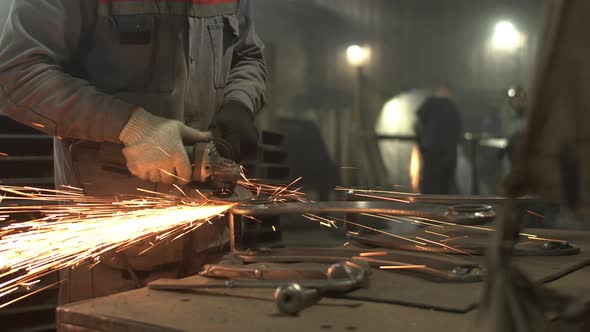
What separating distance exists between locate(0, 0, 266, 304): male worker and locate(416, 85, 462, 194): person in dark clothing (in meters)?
2.99

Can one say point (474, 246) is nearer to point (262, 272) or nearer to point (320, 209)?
point (320, 209)

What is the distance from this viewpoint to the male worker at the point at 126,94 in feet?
6.15

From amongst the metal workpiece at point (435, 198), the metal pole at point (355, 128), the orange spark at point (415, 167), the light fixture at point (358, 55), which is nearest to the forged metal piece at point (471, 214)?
the metal workpiece at point (435, 198)

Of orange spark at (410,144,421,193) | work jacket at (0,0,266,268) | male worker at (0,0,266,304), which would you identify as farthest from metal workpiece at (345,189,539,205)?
orange spark at (410,144,421,193)

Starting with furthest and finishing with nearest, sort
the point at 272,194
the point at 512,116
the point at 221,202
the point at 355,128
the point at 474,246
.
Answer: the point at 355,128, the point at 512,116, the point at 272,194, the point at 221,202, the point at 474,246

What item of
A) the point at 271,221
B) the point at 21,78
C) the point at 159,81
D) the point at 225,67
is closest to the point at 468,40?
the point at 271,221

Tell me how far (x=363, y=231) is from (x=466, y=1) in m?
3.97

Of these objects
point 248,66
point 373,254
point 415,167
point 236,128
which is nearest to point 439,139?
point 415,167

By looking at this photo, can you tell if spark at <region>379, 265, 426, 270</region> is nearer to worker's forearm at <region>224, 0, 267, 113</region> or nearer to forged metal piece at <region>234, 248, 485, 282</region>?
forged metal piece at <region>234, 248, 485, 282</region>

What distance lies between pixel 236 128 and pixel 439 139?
317 cm

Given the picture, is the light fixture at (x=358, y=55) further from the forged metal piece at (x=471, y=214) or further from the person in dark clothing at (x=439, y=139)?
the forged metal piece at (x=471, y=214)

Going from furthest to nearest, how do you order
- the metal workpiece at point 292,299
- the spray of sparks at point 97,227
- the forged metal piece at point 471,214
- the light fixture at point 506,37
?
1. the light fixture at point 506,37
2. the spray of sparks at point 97,227
3. the forged metal piece at point 471,214
4. the metal workpiece at point 292,299

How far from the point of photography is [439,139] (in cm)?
498

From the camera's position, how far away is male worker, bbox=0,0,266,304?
188cm
